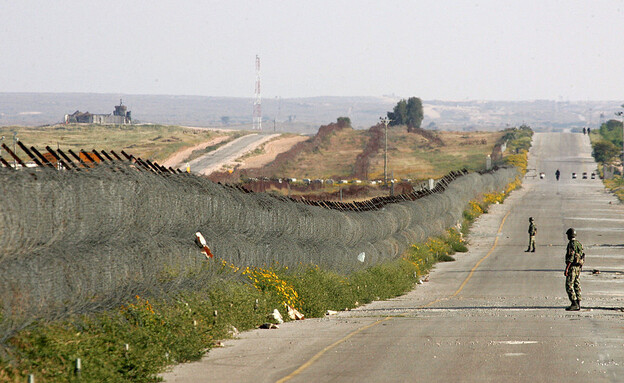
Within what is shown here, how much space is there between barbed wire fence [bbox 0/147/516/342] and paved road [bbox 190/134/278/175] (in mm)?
95252

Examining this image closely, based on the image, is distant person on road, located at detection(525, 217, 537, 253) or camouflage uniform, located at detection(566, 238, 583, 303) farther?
distant person on road, located at detection(525, 217, 537, 253)

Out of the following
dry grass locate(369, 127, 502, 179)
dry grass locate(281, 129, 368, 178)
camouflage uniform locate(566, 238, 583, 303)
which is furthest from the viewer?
dry grass locate(281, 129, 368, 178)

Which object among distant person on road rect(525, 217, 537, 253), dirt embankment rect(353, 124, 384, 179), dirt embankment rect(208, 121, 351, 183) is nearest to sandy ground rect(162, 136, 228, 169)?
dirt embankment rect(208, 121, 351, 183)

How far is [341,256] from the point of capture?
3092 cm

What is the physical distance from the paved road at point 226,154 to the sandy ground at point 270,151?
220cm

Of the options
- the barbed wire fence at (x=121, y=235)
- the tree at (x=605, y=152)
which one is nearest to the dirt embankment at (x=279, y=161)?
the tree at (x=605, y=152)

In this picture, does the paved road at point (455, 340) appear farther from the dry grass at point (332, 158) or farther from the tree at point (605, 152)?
the tree at point (605, 152)

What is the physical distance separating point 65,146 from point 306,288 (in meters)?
108

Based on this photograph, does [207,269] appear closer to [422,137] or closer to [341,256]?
[341,256]

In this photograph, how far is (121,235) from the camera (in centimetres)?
1588

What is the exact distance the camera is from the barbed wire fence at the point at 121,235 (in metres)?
12.3

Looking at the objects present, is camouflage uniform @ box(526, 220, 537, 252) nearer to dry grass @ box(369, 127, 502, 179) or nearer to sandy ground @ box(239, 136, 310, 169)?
dry grass @ box(369, 127, 502, 179)

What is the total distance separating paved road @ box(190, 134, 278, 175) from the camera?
432 ft

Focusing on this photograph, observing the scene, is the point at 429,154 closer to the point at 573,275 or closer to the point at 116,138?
the point at 116,138
